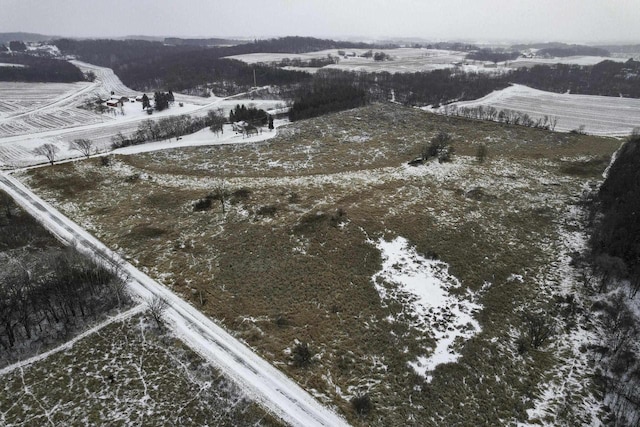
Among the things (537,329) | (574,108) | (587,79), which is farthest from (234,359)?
(587,79)

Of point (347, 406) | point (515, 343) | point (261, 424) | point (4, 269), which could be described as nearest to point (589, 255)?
point (515, 343)

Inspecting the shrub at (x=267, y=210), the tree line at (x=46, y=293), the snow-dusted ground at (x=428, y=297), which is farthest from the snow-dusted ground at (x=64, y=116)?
the snow-dusted ground at (x=428, y=297)

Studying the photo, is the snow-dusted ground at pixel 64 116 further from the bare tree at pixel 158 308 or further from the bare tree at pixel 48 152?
the bare tree at pixel 158 308

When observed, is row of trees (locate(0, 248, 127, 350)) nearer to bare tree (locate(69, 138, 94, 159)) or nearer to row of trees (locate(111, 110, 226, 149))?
bare tree (locate(69, 138, 94, 159))

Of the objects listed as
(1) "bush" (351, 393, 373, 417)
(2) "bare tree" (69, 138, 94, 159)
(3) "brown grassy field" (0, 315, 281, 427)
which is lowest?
(1) "bush" (351, 393, 373, 417)

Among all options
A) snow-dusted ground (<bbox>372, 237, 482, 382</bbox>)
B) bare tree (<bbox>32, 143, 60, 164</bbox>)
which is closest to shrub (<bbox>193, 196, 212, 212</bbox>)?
snow-dusted ground (<bbox>372, 237, 482, 382</bbox>)

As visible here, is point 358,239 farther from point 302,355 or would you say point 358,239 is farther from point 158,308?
point 158,308
